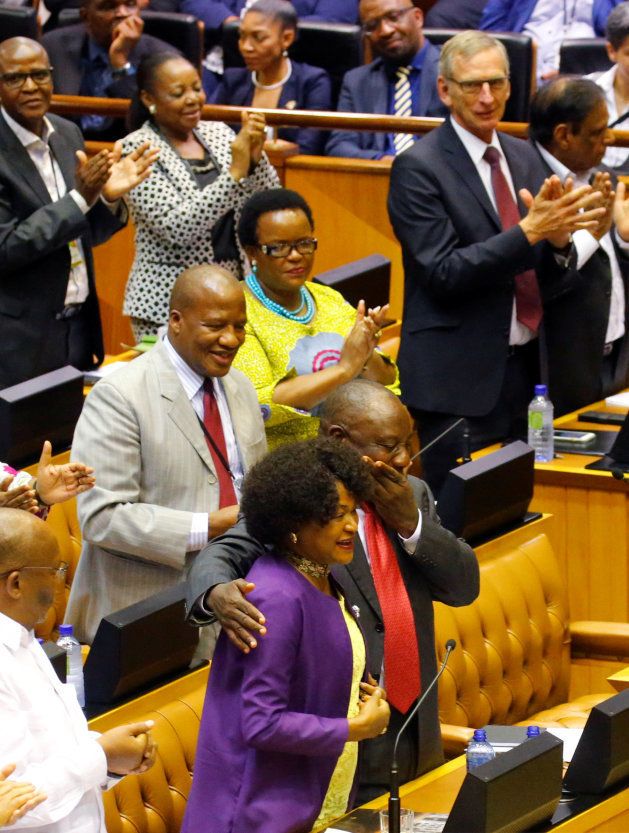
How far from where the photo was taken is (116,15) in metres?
6.95

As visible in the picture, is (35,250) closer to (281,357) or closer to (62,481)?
(281,357)

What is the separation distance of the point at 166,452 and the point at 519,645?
3.66ft

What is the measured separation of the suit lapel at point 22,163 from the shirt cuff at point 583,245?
1.65 meters

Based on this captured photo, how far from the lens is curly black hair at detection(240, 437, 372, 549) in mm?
2824

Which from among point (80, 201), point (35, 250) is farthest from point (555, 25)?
point (35, 250)

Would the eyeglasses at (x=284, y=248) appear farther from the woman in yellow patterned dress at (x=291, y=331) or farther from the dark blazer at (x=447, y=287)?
the dark blazer at (x=447, y=287)

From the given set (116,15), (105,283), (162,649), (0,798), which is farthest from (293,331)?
(116,15)

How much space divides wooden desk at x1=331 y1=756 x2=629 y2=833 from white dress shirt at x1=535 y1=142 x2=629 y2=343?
233cm

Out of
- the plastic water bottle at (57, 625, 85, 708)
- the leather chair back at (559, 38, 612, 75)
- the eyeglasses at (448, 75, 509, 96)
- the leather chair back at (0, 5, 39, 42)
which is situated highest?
the leather chair back at (0, 5, 39, 42)

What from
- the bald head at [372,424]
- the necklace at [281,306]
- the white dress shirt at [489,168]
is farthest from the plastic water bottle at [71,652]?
the white dress shirt at [489,168]

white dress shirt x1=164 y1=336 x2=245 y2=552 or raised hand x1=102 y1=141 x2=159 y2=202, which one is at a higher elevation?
raised hand x1=102 y1=141 x2=159 y2=202

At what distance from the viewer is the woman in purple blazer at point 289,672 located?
2.77 metres

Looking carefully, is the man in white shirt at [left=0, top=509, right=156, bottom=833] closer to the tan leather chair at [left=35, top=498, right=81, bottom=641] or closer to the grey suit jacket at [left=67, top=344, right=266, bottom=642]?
the grey suit jacket at [left=67, top=344, right=266, bottom=642]

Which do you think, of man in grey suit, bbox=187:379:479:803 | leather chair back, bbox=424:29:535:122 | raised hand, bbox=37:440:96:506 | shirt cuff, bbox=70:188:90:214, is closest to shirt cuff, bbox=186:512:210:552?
raised hand, bbox=37:440:96:506
